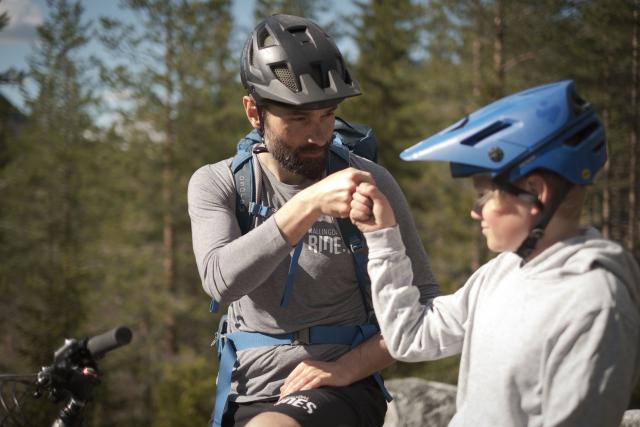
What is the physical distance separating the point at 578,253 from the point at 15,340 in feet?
72.9

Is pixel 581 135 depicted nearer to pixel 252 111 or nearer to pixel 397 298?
pixel 397 298

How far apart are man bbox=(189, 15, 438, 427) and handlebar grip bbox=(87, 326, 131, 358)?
57 cm

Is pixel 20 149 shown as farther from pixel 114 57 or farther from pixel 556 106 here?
pixel 556 106

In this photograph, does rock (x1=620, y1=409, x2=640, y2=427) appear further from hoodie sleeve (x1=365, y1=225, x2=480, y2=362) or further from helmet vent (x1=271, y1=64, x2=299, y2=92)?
helmet vent (x1=271, y1=64, x2=299, y2=92)

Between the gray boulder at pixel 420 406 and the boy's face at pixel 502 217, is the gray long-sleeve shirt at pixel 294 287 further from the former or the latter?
the gray boulder at pixel 420 406

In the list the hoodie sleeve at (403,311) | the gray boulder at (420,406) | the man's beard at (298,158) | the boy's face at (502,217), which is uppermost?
the man's beard at (298,158)

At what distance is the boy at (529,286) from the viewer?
6.24 feet

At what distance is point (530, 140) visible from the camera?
85.5 inches

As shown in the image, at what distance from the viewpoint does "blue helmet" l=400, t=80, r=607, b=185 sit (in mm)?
2154

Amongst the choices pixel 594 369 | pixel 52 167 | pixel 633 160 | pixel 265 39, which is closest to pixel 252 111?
pixel 265 39

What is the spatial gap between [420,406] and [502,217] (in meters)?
4.04

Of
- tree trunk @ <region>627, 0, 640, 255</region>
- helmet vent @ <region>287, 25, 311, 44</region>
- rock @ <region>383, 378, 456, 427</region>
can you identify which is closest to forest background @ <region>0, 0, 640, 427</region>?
tree trunk @ <region>627, 0, 640, 255</region>

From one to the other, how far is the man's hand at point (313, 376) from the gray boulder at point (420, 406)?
113 inches

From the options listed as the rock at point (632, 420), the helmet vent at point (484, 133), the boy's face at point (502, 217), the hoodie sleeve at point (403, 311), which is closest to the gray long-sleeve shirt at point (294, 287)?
the hoodie sleeve at point (403, 311)
